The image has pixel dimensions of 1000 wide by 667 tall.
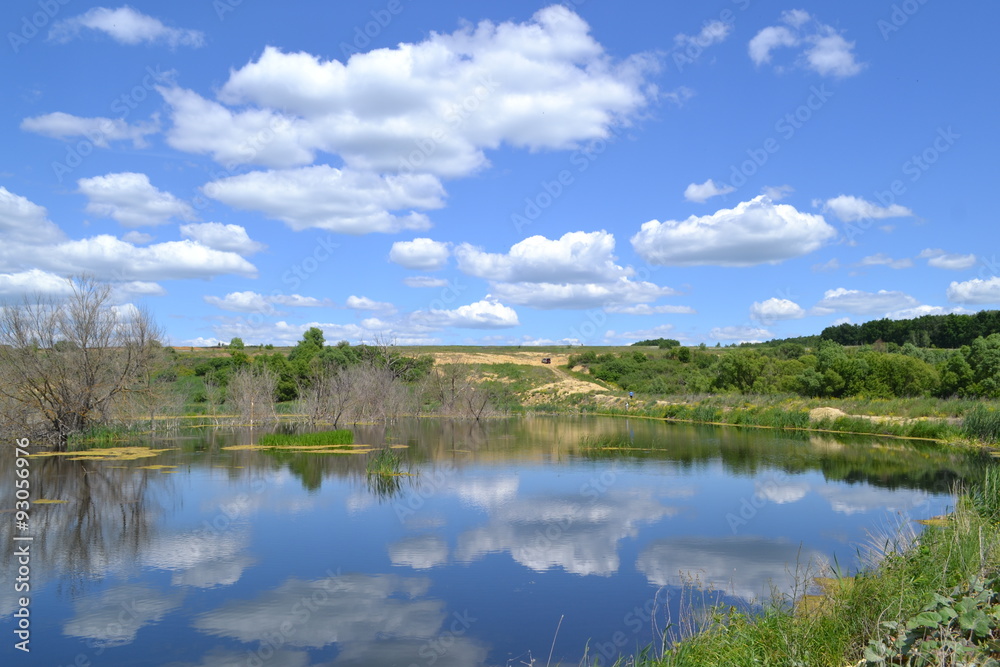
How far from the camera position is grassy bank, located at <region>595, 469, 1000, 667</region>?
456 cm

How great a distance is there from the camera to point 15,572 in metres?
10.2

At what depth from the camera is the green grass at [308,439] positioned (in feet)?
85.7

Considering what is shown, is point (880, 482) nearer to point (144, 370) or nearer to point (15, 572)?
point (15, 572)

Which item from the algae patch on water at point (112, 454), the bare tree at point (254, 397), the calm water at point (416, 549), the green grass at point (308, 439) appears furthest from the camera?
the bare tree at point (254, 397)

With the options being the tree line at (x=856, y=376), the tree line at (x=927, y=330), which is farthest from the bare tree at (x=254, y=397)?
the tree line at (x=927, y=330)

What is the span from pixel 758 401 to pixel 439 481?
27.6 meters

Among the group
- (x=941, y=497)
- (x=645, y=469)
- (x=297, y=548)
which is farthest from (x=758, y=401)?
(x=297, y=548)

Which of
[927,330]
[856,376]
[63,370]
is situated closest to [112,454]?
[63,370]

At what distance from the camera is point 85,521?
13477 millimetres

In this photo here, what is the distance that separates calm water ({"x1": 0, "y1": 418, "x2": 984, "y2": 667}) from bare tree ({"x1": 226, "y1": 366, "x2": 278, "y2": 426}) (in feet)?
40.3

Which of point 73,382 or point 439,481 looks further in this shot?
point 73,382

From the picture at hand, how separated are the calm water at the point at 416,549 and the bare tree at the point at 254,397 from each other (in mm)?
12285

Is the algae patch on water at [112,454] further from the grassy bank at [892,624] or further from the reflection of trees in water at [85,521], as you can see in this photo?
the grassy bank at [892,624]

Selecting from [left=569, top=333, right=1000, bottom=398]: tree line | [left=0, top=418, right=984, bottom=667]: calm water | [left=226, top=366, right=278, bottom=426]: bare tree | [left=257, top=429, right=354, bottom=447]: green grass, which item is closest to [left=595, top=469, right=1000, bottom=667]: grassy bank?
[left=0, top=418, right=984, bottom=667]: calm water
